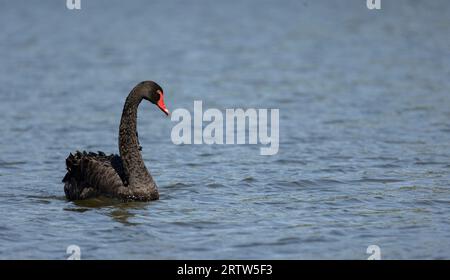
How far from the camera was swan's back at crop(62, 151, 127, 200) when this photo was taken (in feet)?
34.7

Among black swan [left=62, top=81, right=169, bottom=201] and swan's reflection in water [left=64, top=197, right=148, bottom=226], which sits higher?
black swan [left=62, top=81, right=169, bottom=201]

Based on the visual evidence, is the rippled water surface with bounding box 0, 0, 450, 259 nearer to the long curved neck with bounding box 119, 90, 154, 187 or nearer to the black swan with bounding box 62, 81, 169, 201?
the black swan with bounding box 62, 81, 169, 201

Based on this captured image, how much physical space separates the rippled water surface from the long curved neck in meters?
0.31

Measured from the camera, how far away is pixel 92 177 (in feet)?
34.8

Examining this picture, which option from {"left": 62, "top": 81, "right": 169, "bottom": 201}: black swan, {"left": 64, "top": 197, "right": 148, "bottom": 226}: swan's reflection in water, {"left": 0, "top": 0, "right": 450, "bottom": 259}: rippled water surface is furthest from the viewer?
{"left": 62, "top": 81, "right": 169, "bottom": 201}: black swan

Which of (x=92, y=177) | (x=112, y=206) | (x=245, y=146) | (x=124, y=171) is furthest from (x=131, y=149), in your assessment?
(x=245, y=146)

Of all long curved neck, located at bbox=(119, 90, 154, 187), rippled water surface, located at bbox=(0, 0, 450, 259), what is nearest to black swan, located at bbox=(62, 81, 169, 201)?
long curved neck, located at bbox=(119, 90, 154, 187)

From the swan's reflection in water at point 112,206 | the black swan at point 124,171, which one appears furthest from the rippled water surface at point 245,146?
the black swan at point 124,171

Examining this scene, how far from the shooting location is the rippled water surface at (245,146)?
935 cm

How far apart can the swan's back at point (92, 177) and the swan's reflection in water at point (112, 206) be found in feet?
0.27
